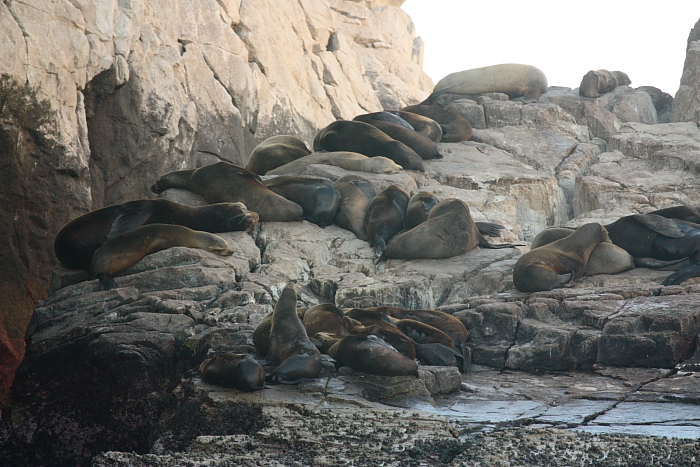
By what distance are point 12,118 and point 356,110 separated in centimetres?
1137

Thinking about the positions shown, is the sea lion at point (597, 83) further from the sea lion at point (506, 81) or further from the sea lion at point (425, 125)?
the sea lion at point (425, 125)

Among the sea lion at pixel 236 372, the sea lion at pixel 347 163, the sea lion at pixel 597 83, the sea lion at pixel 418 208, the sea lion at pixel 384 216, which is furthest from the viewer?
the sea lion at pixel 597 83

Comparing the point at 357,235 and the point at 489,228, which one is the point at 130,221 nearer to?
the point at 357,235

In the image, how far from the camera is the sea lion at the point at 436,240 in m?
9.28

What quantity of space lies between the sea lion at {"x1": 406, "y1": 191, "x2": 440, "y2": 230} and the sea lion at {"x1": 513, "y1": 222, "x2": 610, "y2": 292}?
179cm

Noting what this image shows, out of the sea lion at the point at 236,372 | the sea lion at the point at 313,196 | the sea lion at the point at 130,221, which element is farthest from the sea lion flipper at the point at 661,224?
the sea lion at the point at 236,372

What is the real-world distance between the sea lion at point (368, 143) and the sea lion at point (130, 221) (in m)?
3.71

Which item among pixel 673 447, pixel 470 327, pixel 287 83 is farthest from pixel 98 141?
pixel 673 447

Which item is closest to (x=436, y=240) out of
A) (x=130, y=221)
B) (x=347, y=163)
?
(x=347, y=163)

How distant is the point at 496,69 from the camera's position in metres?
17.0

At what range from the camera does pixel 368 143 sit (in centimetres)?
1288

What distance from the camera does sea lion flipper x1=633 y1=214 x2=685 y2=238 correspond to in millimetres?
8875

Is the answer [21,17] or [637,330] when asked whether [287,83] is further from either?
[637,330]

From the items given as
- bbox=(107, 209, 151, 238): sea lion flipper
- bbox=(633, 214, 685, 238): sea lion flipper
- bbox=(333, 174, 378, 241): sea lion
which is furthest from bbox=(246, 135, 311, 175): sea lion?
bbox=(633, 214, 685, 238): sea lion flipper
